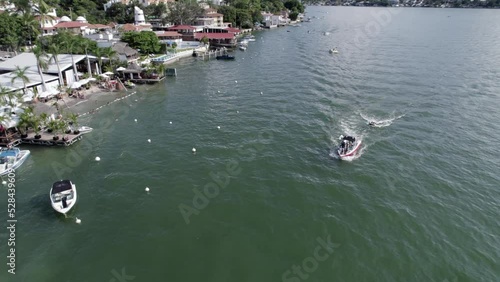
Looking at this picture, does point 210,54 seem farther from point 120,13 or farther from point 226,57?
point 120,13

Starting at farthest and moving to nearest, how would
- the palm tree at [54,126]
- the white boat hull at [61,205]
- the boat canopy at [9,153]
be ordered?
1. the palm tree at [54,126]
2. the boat canopy at [9,153]
3. the white boat hull at [61,205]

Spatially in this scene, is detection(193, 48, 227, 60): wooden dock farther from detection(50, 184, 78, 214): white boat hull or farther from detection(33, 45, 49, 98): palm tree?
detection(50, 184, 78, 214): white boat hull

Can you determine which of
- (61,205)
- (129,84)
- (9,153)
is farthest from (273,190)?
(129,84)

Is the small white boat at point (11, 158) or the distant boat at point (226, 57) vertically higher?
the distant boat at point (226, 57)

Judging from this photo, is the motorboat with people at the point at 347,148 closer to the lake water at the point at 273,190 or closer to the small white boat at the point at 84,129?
the lake water at the point at 273,190

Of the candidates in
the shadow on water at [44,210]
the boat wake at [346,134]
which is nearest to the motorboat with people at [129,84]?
the shadow on water at [44,210]

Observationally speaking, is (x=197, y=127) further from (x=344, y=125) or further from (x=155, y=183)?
(x=344, y=125)
